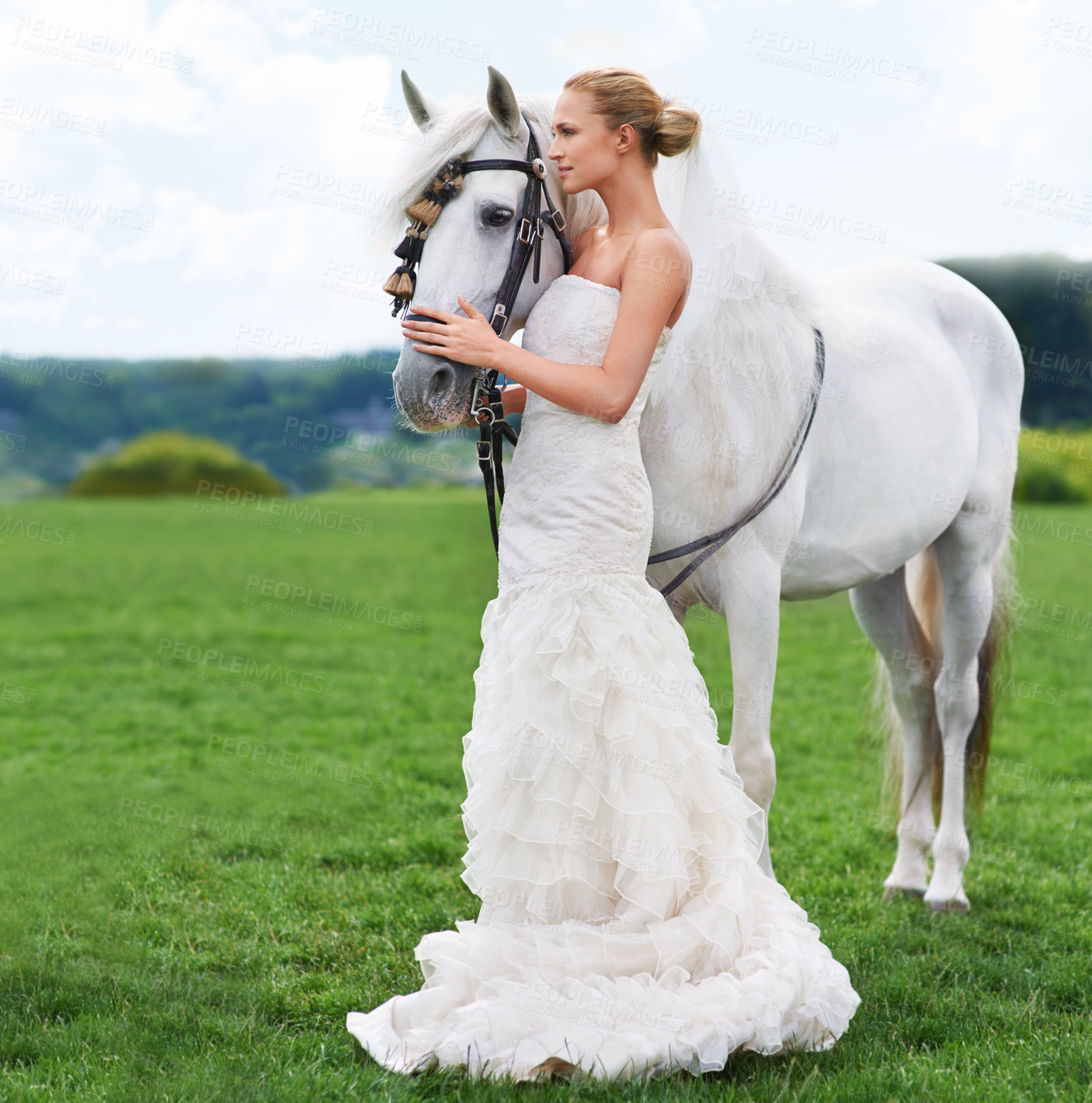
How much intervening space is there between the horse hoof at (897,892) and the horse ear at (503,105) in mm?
3071

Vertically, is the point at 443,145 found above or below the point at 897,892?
above

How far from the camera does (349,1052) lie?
2484mm

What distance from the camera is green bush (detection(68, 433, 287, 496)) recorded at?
32.4 metres

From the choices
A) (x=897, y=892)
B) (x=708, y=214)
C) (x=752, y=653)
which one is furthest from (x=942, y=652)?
(x=708, y=214)

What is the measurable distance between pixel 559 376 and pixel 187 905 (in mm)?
2511

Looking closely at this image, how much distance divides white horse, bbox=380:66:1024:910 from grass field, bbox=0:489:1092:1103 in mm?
534

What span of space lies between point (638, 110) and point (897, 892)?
3059mm

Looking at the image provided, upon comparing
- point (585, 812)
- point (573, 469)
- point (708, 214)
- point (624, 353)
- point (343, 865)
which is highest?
point (708, 214)

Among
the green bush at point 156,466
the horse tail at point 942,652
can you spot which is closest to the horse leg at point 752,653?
the horse tail at point 942,652

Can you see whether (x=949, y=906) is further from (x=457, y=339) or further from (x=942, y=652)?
(x=457, y=339)

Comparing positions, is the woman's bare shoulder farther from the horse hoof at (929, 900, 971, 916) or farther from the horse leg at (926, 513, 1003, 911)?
the horse hoof at (929, 900, 971, 916)

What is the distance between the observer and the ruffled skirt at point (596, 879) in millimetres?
2320

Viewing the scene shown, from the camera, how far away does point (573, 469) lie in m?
2.40

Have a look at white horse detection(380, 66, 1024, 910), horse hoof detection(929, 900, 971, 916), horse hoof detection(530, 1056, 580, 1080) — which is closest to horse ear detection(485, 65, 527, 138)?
white horse detection(380, 66, 1024, 910)
